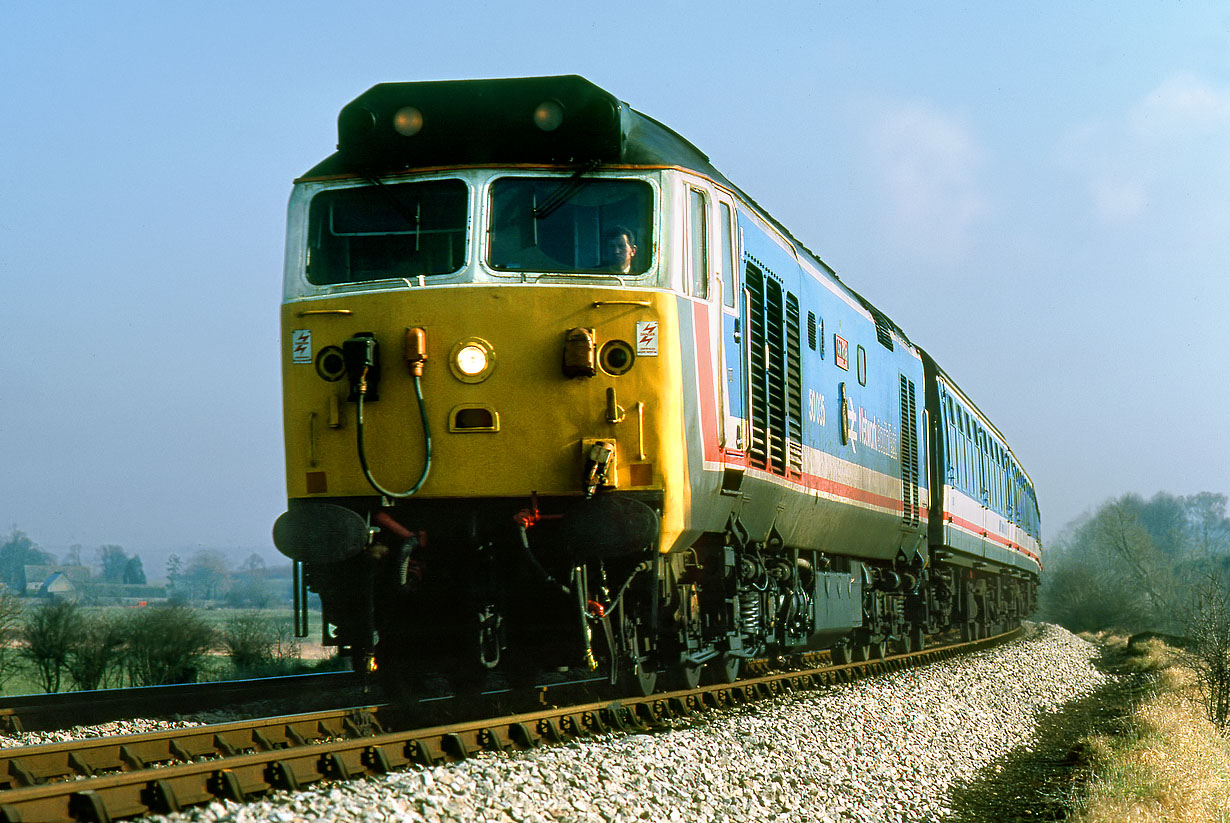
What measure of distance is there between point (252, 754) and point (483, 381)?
8.89 feet

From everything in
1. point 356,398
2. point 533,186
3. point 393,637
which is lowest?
point 393,637

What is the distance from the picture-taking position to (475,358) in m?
7.61

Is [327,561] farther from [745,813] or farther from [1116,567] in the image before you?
[1116,567]

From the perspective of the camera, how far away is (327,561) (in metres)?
7.54

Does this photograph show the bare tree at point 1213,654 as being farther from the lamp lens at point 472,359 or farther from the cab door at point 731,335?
the lamp lens at point 472,359

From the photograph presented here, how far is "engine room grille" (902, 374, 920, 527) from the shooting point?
15492 mm

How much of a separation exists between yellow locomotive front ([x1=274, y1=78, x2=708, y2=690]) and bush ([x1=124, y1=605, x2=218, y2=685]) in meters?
12.4

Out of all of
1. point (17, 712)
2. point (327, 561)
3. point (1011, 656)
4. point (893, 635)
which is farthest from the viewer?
point (1011, 656)

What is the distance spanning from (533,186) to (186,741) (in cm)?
387

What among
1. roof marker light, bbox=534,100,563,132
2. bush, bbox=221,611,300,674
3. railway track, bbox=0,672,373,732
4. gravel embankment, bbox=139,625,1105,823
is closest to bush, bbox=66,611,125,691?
bush, bbox=221,611,300,674

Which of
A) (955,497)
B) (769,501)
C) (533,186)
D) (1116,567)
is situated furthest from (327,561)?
(1116,567)

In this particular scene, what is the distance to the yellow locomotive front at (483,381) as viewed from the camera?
758cm

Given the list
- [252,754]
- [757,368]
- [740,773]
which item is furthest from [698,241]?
[252,754]

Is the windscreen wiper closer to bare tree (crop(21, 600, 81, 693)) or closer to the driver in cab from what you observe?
the driver in cab
